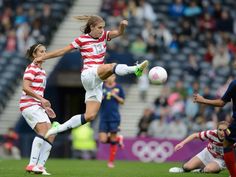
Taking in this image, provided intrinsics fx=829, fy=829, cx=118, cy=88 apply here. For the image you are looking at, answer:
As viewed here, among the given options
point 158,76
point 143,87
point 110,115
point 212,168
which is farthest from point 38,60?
point 143,87

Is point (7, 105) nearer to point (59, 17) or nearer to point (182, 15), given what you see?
point (59, 17)

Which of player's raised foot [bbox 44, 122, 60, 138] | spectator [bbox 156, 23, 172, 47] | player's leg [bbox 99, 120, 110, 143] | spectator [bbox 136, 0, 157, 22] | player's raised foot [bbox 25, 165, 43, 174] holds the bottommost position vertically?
player's raised foot [bbox 25, 165, 43, 174]

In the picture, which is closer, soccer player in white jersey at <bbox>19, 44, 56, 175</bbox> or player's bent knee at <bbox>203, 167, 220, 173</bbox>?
soccer player in white jersey at <bbox>19, 44, 56, 175</bbox>

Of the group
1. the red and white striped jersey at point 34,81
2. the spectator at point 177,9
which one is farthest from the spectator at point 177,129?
the red and white striped jersey at point 34,81

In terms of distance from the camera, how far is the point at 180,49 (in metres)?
28.6

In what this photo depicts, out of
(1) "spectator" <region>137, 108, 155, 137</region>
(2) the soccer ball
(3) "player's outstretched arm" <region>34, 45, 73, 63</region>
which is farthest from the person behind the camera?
(1) "spectator" <region>137, 108, 155, 137</region>

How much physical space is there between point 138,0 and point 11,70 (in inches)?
213

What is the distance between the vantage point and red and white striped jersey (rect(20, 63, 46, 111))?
14.6m

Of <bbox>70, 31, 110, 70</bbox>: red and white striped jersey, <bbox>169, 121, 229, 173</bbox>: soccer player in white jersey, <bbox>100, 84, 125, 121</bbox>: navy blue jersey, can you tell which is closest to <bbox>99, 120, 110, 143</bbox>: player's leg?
<bbox>100, 84, 125, 121</bbox>: navy blue jersey

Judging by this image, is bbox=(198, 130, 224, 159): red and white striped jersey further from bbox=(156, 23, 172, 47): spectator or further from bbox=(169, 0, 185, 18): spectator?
bbox=(169, 0, 185, 18): spectator

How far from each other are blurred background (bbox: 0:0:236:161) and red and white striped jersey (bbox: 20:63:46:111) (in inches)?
370

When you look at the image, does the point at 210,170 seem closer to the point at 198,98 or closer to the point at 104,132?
the point at 198,98

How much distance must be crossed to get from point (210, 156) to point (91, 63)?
11.2ft

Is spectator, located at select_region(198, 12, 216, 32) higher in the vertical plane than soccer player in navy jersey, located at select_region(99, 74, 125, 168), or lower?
higher
